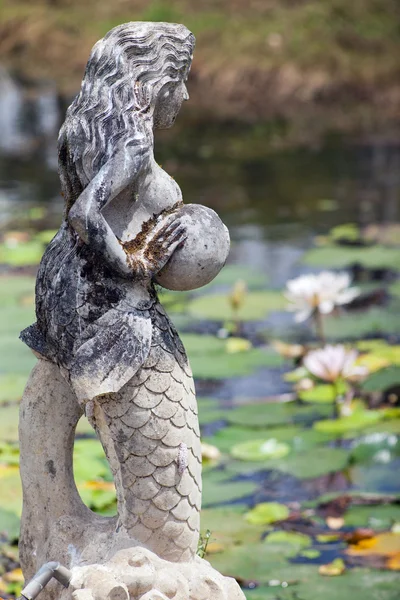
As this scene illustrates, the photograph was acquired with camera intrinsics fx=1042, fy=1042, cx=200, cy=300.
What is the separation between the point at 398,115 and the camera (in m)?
12.1

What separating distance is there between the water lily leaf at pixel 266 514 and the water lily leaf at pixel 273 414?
724 millimetres

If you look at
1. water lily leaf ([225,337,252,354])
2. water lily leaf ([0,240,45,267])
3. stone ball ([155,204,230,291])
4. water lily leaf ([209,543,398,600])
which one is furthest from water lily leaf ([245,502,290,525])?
water lily leaf ([0,240,45,267])

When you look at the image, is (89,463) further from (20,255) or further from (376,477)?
(20,255)

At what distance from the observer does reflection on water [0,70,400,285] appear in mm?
7414

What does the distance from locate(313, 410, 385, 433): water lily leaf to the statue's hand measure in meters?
2.08

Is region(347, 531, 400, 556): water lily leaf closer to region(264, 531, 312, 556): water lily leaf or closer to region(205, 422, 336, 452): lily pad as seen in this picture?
region(264, 531, 312, 556): water lily leaf

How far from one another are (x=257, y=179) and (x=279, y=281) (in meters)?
3.33

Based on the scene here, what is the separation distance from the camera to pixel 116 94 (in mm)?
2090

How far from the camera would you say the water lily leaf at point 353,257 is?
620 centimetres

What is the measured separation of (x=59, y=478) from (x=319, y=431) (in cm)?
192

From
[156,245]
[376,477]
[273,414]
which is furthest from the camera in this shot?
[273,414]

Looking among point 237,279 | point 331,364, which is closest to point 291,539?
point 331,364

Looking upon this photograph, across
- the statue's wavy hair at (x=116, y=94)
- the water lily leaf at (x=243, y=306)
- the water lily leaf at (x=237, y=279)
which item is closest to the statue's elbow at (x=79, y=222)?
the statue's wavy hair at (x=116, y=94)

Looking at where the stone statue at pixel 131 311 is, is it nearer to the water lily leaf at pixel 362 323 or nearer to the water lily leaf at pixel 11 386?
the water lily leaf at pixel 11 386
